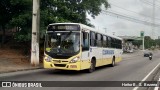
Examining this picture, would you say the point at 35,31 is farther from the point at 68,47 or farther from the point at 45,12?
the point at 68,47

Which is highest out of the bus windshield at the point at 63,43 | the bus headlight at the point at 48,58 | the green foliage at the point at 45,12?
the green foliage at the point at 45,12

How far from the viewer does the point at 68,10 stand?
29.7m

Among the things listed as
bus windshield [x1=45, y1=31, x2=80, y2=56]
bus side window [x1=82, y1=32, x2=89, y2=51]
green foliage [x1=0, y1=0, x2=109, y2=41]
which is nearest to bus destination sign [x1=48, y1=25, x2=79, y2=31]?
bus windshield [x1=45, y1=31, x2=80, y2=56]

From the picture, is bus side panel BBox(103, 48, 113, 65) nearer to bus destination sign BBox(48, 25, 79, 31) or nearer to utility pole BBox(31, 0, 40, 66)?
utility pole BBox(31, 0, 40, 66)

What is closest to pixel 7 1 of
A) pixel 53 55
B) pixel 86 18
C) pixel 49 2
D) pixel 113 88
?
pixel 49 2

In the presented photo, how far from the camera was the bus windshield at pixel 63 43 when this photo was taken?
1873cm

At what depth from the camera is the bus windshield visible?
18734 millimetres

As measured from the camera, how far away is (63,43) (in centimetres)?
1892

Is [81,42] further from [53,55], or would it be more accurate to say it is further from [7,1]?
[7,1]

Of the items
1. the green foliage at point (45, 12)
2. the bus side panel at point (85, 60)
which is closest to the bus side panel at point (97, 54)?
the bus side panel at point (85, 60)

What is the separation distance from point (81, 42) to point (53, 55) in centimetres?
172

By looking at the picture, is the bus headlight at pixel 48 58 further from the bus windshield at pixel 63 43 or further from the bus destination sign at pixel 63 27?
the bus destination sign at pixel 63 27

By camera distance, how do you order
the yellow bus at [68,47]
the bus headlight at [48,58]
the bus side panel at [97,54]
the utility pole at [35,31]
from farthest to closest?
the utility pole at [35,31] → the bus side panel at [97,54] → the bus headlight at [48,58] → the yellow bus at [68,47]

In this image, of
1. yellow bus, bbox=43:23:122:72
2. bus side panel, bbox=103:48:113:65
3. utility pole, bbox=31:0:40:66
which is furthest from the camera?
bus side panel, bbox=103:48:113:65
